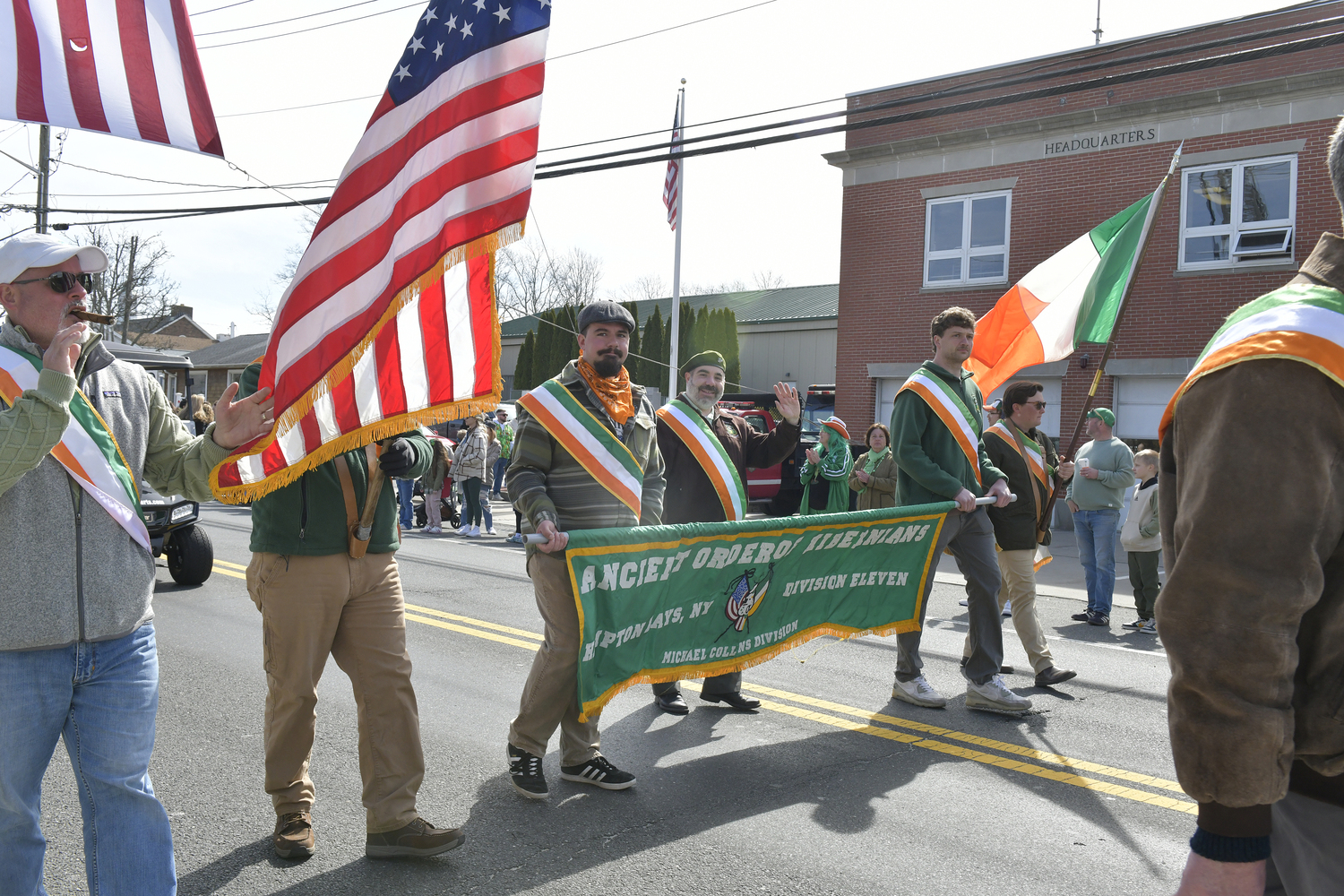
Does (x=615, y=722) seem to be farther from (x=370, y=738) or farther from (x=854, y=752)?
(x=370, y=738)

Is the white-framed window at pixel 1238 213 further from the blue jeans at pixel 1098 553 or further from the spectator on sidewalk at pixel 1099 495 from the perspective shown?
the blue jeans at pixel 1098 553

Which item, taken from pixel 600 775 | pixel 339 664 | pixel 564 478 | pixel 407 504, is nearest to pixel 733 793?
pixel 600 775

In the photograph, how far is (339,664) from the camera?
12.9ft

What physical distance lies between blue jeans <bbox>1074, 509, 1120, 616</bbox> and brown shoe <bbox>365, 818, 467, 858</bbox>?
7.35 meters

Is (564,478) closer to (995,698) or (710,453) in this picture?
(710,453)

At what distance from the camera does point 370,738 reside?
3912 millimetres

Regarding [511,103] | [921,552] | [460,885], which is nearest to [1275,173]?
[921,552]

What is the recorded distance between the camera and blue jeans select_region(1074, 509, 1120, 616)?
31.1 feet

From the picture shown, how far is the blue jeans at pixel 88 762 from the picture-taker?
2691 millimetres

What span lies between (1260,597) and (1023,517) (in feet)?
18.9

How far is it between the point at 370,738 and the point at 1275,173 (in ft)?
59.2

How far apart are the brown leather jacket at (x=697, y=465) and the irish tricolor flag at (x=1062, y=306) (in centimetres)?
301

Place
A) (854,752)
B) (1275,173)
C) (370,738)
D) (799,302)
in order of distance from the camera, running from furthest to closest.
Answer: (799,302) → (1275,173) → (854,752) → (370,738)

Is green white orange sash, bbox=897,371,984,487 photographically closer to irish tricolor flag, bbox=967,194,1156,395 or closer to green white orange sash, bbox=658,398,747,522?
green white orange sash, bbox=658,398,747,522
